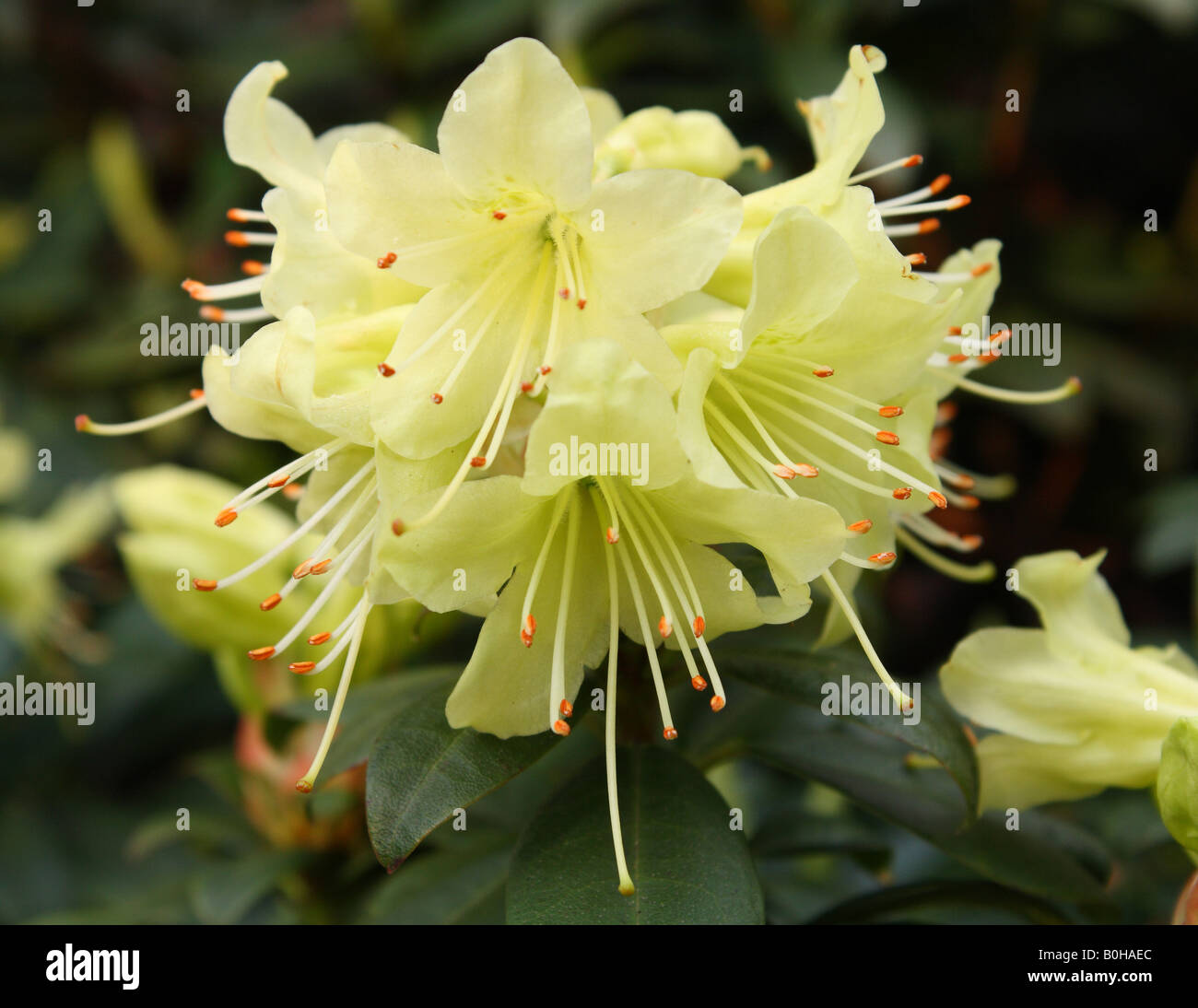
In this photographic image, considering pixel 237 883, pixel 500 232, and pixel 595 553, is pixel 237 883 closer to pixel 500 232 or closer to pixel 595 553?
pixel 595 553

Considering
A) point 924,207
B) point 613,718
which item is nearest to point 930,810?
point 613,718

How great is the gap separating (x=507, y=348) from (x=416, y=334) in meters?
0.07

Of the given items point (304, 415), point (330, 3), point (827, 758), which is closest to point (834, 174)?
point (304, 415)

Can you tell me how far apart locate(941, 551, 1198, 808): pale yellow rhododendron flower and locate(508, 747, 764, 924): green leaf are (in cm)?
24

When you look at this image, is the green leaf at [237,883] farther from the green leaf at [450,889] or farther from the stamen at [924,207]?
the stamen at [924,207]

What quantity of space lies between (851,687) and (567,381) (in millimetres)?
408

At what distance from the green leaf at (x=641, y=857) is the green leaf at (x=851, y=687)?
10cm

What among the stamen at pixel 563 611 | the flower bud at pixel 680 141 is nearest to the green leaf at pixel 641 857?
the stamen at pixel 563 611

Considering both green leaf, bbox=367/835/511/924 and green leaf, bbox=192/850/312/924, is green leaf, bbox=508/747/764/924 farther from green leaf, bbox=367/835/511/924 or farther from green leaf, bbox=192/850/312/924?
green leaf, bbox=192/850/312/924

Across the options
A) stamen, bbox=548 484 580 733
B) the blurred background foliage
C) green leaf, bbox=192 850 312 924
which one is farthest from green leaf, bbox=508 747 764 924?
the blurred background foliage

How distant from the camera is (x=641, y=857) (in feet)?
2.81

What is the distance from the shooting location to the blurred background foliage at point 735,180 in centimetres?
187

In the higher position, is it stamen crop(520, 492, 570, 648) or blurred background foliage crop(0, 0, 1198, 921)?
blurred background foliage crop(0, 0, 1198, 921)

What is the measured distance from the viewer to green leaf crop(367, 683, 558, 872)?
77cm
